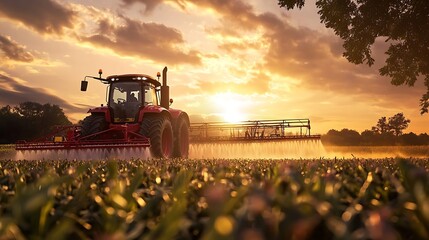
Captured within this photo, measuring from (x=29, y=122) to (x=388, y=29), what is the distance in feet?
250

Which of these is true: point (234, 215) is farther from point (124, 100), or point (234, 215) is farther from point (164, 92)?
point (164, 92)

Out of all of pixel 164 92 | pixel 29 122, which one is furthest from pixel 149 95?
pixel 29 122

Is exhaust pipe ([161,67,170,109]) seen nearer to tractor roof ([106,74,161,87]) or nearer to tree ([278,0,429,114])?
tractor roof ([106,74,161,87])

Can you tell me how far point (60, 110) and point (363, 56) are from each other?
78.1 m

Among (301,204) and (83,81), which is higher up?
(83,81)

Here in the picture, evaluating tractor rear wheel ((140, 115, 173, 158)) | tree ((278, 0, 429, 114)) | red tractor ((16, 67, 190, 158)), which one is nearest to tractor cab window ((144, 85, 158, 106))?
red tractor ((16, 67, 190, 158))

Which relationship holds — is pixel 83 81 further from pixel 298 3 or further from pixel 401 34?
pixel 401 34

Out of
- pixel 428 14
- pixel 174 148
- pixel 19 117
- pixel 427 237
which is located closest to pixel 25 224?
pixel 427 237

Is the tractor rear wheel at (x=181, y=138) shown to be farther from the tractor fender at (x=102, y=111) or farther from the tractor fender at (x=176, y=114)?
the tractor fender at (x=102, y=111)

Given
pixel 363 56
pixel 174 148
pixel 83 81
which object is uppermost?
pixel 363 56

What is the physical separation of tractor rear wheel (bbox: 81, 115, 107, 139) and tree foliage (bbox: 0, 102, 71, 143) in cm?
6891

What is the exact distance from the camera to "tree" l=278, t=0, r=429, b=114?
18.1m

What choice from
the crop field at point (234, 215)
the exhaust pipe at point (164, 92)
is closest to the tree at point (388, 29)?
the exhaust pipe at point (164, 92)

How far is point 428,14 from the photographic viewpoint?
17719mm
